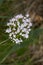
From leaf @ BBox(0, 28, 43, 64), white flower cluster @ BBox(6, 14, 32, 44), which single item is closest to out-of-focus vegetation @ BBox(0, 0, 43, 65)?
leaf @ BBox(0, 28, 43, 64)

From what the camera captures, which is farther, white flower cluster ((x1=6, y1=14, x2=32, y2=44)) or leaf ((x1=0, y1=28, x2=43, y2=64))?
leaf ((x1=0, y1=28, x2=43, y2=64))

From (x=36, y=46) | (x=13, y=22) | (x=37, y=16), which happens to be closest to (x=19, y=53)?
(x=36, y=46)

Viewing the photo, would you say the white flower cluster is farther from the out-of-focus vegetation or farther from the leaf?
the out-of-focus vegetation

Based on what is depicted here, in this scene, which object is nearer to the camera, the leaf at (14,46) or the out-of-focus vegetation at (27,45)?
the leaf at (14,46)

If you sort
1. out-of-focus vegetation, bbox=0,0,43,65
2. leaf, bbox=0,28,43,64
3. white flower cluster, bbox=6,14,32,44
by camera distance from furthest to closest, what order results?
1. out-of-focus vegetation, bbox=0,0,43,65
2. leaf, bbox=0,28,43,64
3. white flower cluster, bbox=6,14,32,44

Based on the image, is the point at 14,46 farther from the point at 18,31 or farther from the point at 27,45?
the point at 27,45

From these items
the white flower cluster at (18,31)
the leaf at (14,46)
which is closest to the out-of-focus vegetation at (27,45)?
the leaf at (14,46)

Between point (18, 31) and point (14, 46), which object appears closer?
point (18, 31)

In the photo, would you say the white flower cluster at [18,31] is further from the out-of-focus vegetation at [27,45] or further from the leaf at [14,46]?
the out-of-focus vegetation at [27,45]

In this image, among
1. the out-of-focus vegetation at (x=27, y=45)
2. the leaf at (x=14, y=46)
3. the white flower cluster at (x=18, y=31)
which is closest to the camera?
the white flower cluster at (x=18, y=31)

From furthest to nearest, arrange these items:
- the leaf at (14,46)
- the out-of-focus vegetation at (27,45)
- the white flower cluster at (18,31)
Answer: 1. the out-of-focus vegetation at (27,45)
2. the leaf at (14,46)
3. the white flower cluster at (18,31)

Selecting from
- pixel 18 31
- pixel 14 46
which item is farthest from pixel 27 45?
pixel 18 31

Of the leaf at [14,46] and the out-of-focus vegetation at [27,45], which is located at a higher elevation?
the out-of-focus vegetation at [27,45]
